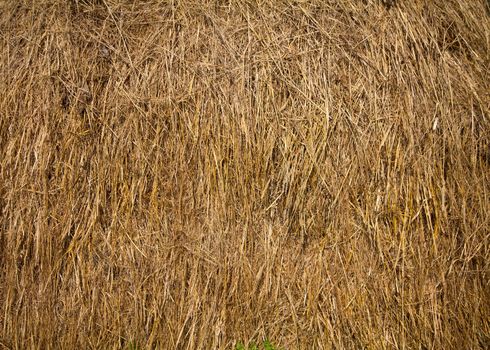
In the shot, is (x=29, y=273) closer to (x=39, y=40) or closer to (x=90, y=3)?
(x=39, y=40)

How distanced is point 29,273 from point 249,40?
1641 millimetres

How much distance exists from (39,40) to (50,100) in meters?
0.36

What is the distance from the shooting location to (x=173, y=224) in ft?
7.33

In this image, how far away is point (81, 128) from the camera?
227cm

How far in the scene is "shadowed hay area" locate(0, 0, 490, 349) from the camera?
2213mm

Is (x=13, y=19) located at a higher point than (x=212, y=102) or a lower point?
higher

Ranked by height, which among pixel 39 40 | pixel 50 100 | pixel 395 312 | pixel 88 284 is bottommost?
pixel 395 312

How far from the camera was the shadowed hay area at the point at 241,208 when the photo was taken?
2.21m

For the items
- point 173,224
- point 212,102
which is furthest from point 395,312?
point 212,102

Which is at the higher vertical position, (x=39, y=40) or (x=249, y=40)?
(x=39, y=40)

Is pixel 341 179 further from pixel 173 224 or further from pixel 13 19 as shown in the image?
pixel 13 19

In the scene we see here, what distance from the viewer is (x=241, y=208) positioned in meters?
2.23

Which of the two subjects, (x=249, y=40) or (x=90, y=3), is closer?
(x=249, y=40)

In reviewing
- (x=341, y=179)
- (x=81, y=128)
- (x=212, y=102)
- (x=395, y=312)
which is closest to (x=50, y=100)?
(x=81, y=128)
